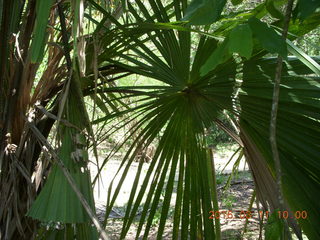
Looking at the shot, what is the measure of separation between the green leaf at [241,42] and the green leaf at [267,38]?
3cm

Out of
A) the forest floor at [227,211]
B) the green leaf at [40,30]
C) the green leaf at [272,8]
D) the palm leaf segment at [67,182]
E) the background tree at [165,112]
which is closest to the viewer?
the green leaf at [40,30]

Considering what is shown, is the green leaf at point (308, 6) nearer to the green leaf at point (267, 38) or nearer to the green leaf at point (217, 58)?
the green leaf at point (267, 38)

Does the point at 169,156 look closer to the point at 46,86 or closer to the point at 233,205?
the point at 46,86

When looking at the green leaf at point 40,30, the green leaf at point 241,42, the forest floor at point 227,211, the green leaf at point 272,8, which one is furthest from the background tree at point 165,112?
the forest floor at point 227,211

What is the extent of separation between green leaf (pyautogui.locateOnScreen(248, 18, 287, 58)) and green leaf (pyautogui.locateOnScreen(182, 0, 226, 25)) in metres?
0.08

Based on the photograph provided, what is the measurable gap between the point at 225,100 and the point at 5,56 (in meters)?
0.82

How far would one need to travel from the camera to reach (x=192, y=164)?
78.4 inches

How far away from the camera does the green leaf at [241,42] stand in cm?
102

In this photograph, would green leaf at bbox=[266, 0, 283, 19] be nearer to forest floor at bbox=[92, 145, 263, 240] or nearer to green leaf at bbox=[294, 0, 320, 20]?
green leaf at bbox=[294, 0, 320, 20]

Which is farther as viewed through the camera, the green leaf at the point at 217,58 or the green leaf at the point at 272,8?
the green leaf at the point at 272,8

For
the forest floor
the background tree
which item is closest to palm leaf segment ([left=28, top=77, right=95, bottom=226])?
the background tree

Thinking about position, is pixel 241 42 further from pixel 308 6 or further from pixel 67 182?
pixel 67 182

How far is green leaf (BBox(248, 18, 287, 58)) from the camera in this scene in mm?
1048

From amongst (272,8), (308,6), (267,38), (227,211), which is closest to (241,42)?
(267,38)
